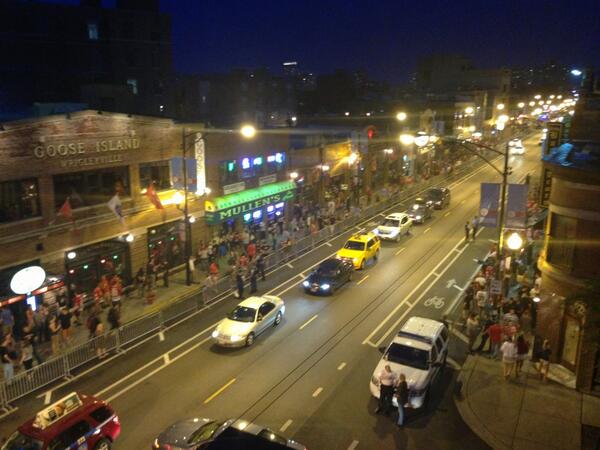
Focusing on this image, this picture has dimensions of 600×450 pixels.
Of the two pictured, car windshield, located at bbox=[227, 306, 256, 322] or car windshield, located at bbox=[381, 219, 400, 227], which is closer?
car windshield, located at bbox=[227, 306, 256, 322]

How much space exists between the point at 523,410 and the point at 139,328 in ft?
45.3

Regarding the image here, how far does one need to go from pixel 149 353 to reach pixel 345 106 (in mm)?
73427

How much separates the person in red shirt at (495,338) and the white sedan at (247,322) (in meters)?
8.18

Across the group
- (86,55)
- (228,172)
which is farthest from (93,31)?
(228,172)

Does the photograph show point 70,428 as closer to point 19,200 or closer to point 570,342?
point 19,200

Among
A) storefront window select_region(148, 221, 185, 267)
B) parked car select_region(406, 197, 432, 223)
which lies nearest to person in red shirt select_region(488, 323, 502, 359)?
storefront window select_region(148, 221, 185, 267)

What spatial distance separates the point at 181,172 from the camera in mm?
26719

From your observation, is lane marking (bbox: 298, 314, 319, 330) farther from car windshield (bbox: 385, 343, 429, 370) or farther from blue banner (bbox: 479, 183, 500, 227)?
blue banner (bbox: 479, 183, 500, 227)

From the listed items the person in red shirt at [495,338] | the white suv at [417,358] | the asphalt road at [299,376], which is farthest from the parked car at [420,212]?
the white suv at [417,358]

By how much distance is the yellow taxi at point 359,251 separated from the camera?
2966 cm

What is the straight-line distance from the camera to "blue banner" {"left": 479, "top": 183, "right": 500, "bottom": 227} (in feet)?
71.1

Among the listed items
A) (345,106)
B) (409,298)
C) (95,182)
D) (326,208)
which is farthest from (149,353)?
(345,106)

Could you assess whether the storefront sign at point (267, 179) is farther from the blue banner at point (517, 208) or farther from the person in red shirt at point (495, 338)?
the person in red shirt at point (495, 338)

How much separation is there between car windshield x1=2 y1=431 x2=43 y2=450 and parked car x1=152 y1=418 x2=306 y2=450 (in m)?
2.54
